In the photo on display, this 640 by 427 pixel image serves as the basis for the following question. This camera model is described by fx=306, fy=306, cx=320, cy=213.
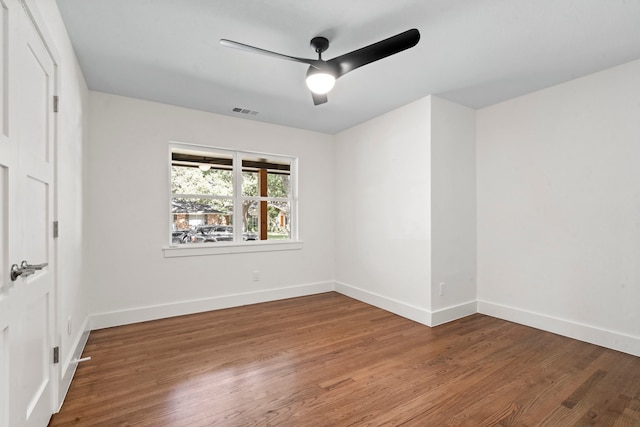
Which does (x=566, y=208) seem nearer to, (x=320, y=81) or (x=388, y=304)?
(x=388, y=304)

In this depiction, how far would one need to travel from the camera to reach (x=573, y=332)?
3.00 metres

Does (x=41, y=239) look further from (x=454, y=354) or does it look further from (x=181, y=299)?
(x=454, y=354)

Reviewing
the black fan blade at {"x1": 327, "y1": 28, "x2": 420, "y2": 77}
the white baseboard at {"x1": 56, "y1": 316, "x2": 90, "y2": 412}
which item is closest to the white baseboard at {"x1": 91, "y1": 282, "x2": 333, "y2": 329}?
the white baseboard at {"x1": 56, "y1": 316, "x2": 90, "y2": 412}

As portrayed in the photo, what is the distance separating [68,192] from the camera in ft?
7.55

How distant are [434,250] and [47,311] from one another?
3.30m

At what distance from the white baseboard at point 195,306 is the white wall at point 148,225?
11 millimetres

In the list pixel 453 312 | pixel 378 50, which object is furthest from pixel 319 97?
pixel 453 312

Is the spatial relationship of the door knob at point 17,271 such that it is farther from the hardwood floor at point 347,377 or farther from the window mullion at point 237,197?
the window mullion at point 237,197

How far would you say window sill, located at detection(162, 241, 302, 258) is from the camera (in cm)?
373

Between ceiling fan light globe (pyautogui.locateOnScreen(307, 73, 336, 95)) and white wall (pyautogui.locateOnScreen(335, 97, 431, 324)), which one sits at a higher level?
ceiling fan light globe (pyautogui.locateOnScreen(307, 73, 336, 95))

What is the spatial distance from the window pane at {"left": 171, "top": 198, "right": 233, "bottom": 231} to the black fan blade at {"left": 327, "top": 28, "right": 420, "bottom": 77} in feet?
8.45

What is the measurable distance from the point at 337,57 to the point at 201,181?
2580 millimetres

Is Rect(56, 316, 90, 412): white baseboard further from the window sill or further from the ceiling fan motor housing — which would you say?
the ceiling fan motor housing

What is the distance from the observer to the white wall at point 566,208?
8.87 feet
